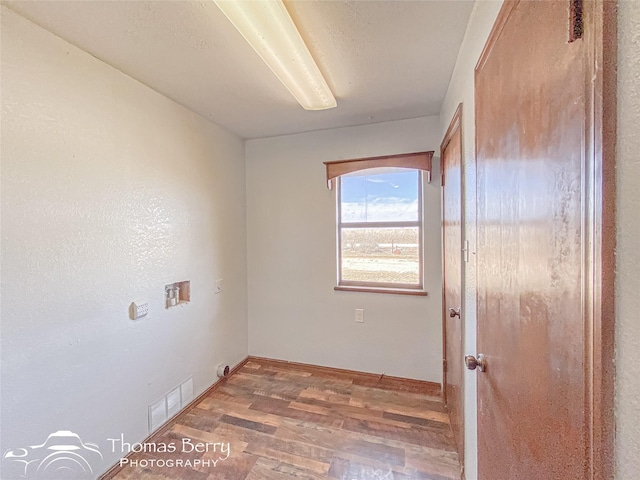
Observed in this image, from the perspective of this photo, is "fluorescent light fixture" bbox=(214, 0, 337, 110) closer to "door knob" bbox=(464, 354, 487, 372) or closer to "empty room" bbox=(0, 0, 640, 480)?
"empty room" bbox=(0, 0, 640, 480)

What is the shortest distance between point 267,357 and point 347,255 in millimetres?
1401

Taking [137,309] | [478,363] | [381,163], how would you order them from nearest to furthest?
[478,363], [137,309], [381,163]

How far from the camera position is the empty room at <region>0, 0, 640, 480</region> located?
0.48 m

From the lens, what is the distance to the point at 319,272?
2.72 meters

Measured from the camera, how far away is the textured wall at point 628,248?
37 cm

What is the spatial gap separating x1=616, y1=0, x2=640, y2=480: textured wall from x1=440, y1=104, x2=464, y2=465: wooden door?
3.84ft

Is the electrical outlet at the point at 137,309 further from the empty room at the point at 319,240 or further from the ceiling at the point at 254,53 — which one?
the ceiling at the point at 254,53

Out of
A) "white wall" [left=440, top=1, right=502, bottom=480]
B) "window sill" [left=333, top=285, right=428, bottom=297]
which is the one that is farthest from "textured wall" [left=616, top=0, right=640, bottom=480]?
"window sill" [left=333, top=285, right=428, bottom=297]

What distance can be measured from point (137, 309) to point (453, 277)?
6.78 feet

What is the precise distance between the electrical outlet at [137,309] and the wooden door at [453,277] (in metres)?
1.98

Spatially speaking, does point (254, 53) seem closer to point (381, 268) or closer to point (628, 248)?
point (628, 248)

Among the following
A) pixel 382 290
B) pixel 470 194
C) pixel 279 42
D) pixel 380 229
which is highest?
pixel 279 42

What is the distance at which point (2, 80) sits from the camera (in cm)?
117

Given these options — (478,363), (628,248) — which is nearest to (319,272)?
(478,363)
